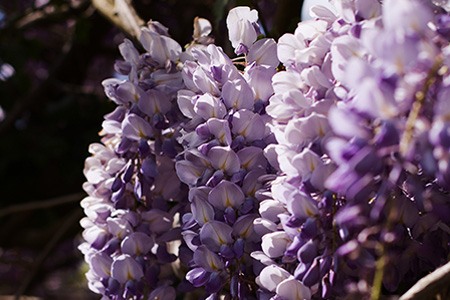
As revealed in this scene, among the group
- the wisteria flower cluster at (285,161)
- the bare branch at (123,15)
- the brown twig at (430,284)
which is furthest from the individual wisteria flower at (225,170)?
the bare branch at (123,15)

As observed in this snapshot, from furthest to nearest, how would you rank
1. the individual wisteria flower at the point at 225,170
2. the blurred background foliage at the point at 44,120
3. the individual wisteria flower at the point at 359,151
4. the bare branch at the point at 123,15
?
the blurred background foliage at the point at 44,120 < the bare branch at the point at 123,15 < the individual wisteria flower at the point at 225,170 < the individual wisteria flower at the point at 359,151

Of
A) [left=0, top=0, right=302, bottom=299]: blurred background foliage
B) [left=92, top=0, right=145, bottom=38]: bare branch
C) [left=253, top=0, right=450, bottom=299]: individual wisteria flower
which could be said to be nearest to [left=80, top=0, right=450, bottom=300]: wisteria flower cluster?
[left=253, top=0, right=450, bottom=299]: individual wisteria flower

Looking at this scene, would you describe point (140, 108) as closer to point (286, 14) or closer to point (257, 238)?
point (257, 238)

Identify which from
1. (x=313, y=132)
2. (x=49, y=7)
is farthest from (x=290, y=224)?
(x=49, y=7)

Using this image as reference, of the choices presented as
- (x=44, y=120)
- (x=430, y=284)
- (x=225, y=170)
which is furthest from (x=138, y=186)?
(x=44, y=120)

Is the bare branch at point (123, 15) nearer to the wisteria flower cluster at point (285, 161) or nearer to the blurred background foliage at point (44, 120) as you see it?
the wisteria flower cluster at point (285, 161)

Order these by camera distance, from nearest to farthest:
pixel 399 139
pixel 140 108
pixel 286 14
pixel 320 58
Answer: pixel 399 139 < pixel 320 58 < pixel 140 108 < pixel 286 14
